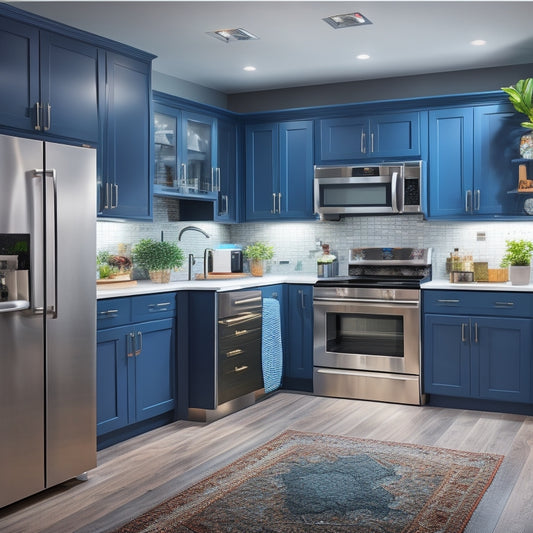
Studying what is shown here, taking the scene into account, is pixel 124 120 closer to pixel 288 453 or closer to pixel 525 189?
pixel 288 453

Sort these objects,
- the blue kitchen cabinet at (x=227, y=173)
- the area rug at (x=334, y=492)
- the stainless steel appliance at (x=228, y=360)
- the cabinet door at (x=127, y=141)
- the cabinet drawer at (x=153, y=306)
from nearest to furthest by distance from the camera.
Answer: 1. the area rug at (x=334, y=492)
2. the cabinet drawer at (x=153, y=306)
3. the cabinet door at (x=127, y=141)
4. the stainless steel appliance at (x=228, y=360)
5. the blue kitchen cabinet at (x=227, y=173)

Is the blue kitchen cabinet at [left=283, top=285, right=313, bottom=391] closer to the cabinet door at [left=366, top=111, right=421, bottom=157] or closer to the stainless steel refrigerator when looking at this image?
the cabinet door at [left=366, top=111, right=421, bottom=157]

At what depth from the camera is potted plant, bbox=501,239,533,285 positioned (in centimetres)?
504

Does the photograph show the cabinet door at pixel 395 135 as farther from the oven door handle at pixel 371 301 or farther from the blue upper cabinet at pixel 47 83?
the blue upper cabinet at pixel 47 83

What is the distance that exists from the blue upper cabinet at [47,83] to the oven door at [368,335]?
2303 millimetres

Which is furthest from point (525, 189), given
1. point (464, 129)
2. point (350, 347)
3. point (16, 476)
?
point (16, 476)

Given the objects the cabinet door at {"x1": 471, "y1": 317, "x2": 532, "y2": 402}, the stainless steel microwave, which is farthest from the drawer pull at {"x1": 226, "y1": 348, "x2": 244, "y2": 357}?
the cabinet door at {"x1": 471, "y1": 317, "x2": 532, "y2": 402}

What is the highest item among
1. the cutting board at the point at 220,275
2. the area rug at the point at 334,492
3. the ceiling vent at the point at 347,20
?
the ceiling vent at the point at 347,20

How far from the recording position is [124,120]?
14.6ft

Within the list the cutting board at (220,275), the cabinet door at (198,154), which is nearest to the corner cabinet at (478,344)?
the cutting board at (220,275)

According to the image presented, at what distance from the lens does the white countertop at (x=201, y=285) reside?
4152mm

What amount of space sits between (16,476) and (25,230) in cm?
108

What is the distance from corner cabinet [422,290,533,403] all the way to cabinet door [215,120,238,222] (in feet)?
6.00

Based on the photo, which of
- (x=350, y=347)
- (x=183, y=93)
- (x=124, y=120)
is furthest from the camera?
(x=183, y=93)
